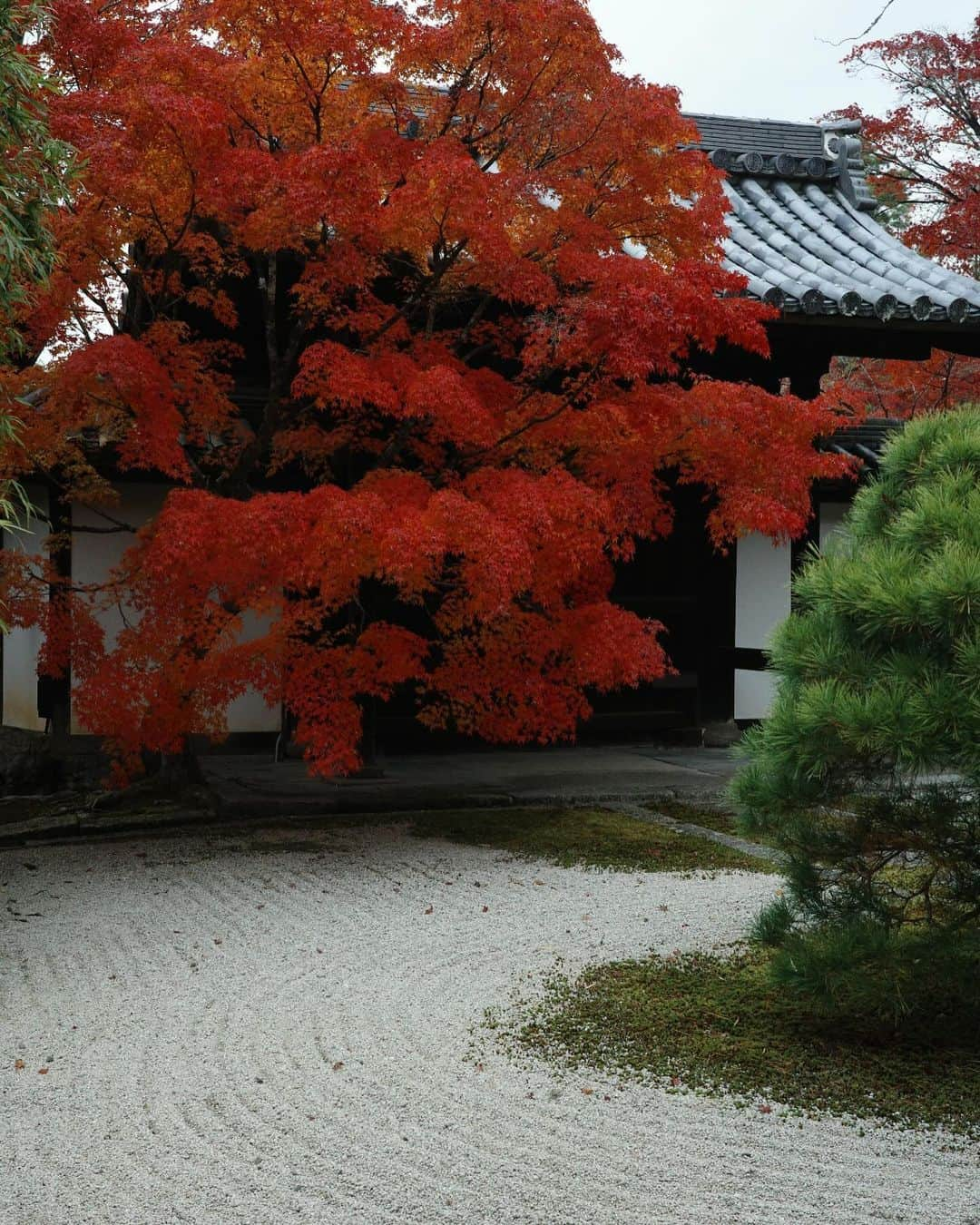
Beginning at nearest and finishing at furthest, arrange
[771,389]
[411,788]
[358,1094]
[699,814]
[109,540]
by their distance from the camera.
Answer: [358,1094], [699,814], [411,788], [109,540], [771,389]

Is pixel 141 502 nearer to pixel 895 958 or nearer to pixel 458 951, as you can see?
pixel 458 951

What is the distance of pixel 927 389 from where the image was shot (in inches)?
806

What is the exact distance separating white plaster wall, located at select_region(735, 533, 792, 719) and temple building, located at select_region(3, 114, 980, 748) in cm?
1

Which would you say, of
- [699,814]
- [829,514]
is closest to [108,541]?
[699,814]

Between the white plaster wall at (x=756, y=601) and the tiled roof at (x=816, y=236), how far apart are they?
9.44 ft

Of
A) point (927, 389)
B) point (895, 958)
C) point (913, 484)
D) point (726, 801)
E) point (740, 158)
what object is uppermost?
point (740, 158)

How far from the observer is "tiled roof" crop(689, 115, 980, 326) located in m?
11.4

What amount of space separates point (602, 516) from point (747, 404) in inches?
57.9

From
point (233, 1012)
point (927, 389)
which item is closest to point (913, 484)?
point (233, 1012)

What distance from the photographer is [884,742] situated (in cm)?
412

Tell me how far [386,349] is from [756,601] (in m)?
6.35

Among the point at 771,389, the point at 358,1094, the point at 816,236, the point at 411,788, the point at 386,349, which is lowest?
the point at 358,1094

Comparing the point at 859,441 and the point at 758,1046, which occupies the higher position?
the point at 859,441

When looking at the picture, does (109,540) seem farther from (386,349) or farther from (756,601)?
(756,601)
